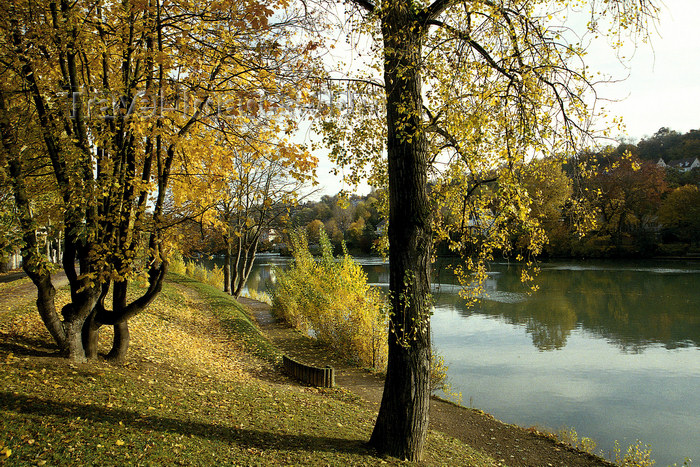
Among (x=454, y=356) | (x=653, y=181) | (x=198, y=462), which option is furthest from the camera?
(x=653, y=181)

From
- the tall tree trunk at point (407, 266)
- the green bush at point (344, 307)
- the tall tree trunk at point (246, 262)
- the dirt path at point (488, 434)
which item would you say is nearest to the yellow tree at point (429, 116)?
the tall tree trunk at point (407, 266)

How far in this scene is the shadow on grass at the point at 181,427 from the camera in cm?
454

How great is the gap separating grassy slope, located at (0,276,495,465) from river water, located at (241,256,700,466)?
246cm

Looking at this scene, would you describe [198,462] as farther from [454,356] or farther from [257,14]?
[454,356]

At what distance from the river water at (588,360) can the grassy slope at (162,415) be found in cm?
246

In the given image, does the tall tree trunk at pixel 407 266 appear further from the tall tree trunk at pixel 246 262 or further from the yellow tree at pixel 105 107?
the tall tree trunk at pixel 246 262

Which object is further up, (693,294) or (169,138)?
(169,138)

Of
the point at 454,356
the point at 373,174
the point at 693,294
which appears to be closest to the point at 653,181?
the point at 693,294

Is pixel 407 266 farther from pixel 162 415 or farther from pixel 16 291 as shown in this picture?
pixel 16 291

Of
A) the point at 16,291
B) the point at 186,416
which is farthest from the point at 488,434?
the point at 16,291

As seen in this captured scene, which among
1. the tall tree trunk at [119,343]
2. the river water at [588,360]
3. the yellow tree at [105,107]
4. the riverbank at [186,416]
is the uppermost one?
the yellow tree at [105,107]

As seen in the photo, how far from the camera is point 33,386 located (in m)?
5.04

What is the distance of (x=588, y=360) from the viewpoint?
43.4 feet

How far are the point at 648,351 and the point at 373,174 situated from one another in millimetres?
12172
